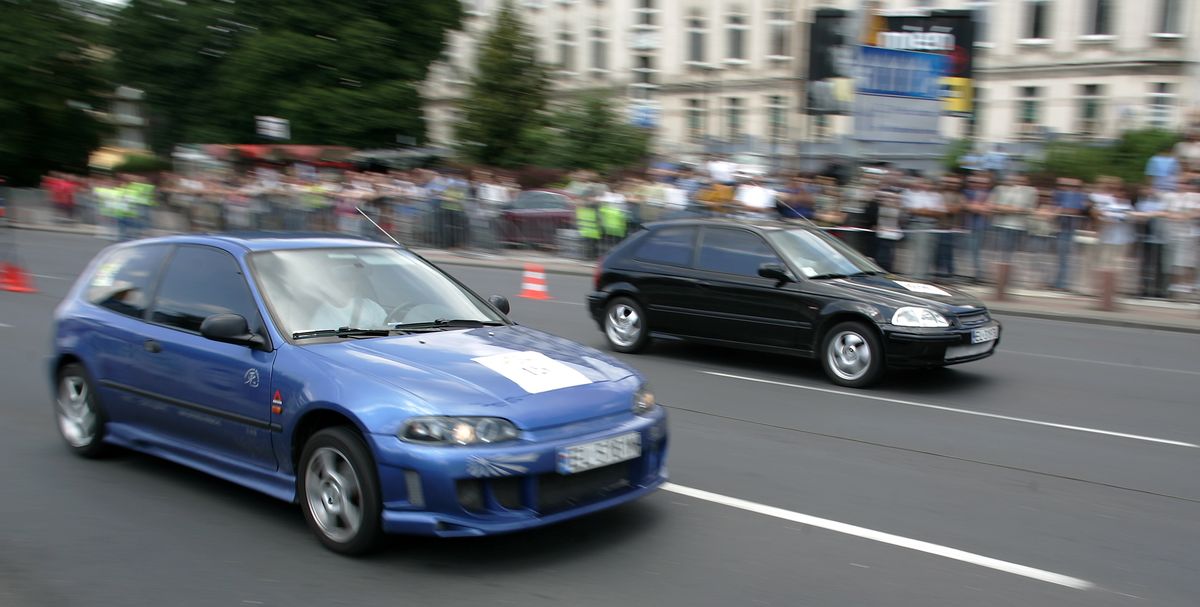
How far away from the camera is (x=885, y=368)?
31.8ft

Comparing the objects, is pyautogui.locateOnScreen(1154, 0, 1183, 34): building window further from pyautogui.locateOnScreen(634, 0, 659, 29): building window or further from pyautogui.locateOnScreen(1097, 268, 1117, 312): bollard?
pyautogui.locateOnScreen(1097, 268, 1117, 312): bollard

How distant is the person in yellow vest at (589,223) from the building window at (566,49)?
3266cm

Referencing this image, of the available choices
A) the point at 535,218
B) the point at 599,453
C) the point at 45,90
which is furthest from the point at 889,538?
the point at 45,90

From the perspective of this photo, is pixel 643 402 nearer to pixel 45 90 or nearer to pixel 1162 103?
pixel 1162 103

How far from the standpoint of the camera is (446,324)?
6.02 metres

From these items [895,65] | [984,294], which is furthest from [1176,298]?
[895,65]

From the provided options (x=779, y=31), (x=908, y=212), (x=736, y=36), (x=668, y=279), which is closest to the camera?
(x=668, y=279)

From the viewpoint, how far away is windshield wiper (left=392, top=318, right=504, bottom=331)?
230 inches

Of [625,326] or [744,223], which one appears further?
[625,326]

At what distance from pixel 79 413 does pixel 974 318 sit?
7521mm

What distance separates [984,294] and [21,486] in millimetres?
14407

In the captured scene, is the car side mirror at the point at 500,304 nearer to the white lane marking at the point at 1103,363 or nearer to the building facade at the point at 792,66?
the white lane marking at the point at 1103,363

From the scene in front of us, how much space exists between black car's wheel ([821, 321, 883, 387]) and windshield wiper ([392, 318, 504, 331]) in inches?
182

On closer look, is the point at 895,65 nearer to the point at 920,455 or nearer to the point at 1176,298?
the point at 1176,298
